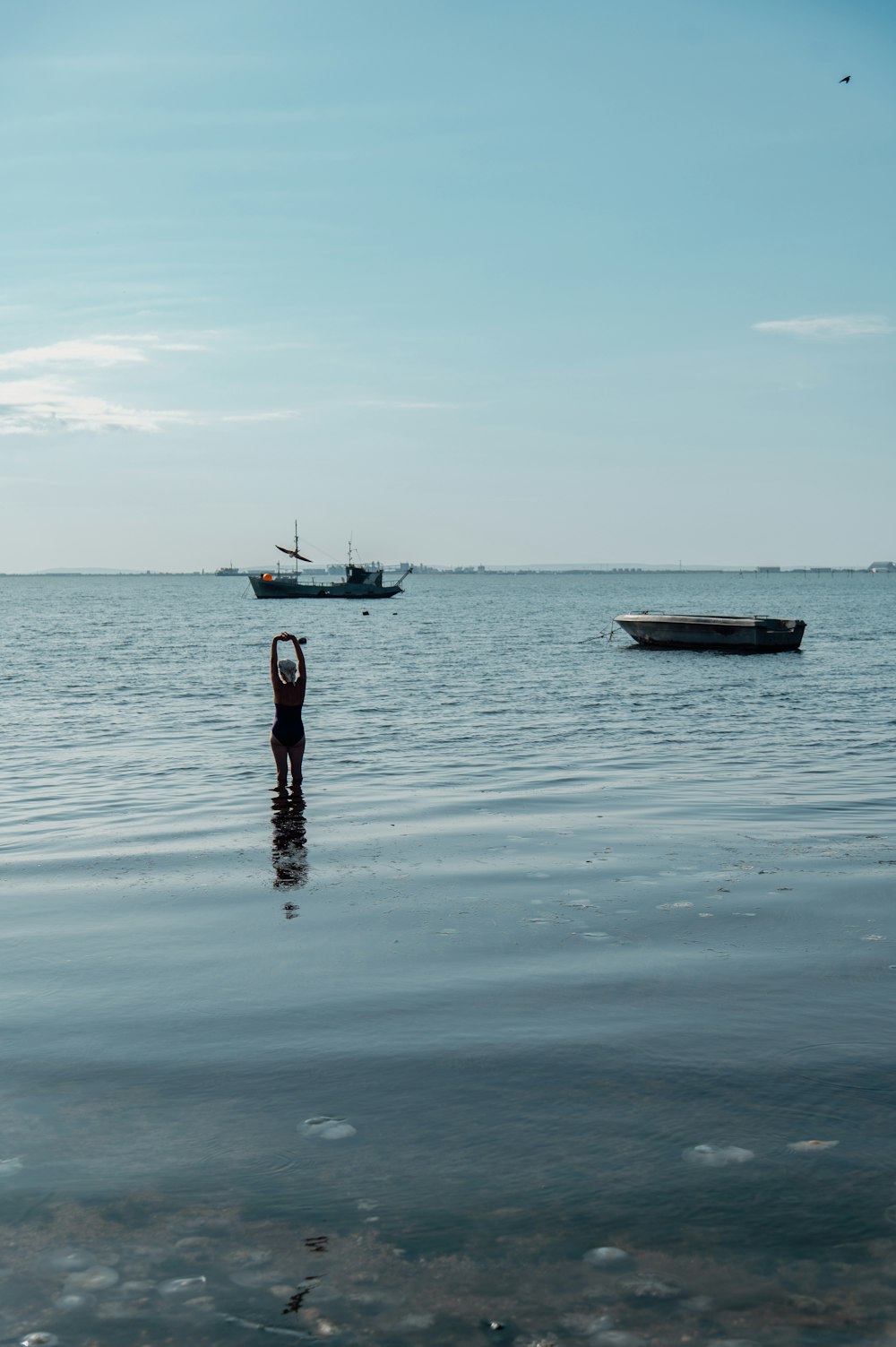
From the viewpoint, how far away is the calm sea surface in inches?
160

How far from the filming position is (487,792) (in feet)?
51.8

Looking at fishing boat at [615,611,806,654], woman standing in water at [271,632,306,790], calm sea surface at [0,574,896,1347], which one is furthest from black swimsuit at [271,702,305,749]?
fishing boat at [615,611,806,654]

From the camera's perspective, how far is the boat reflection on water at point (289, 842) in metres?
10.6

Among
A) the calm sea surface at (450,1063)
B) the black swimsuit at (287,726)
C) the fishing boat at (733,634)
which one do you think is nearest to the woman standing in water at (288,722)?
the black swimsuit at (287,726)

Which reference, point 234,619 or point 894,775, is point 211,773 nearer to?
point 894,775

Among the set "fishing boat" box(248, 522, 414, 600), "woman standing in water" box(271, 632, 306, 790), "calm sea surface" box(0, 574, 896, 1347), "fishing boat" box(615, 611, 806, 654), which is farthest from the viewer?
"fishing boat" box(248, 522, 414, 600)

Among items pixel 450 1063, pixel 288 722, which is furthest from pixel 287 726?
pixel 450 1063

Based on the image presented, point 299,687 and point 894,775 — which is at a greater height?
point 299,687

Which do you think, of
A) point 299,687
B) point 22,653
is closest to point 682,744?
point 299,687

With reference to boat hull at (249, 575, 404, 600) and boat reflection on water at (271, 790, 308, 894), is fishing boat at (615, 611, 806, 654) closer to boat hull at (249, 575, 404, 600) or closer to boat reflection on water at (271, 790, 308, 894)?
boat reflection on water at (271, 790, 308, 894)

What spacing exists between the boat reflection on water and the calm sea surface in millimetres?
80

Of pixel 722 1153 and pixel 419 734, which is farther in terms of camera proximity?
pixel 419 734

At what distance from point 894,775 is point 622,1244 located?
14.1 metres

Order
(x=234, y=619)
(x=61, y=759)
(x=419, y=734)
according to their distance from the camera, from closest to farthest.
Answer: (x=61, y=759) → (x=419, y=734) → (x=234, y=619)
